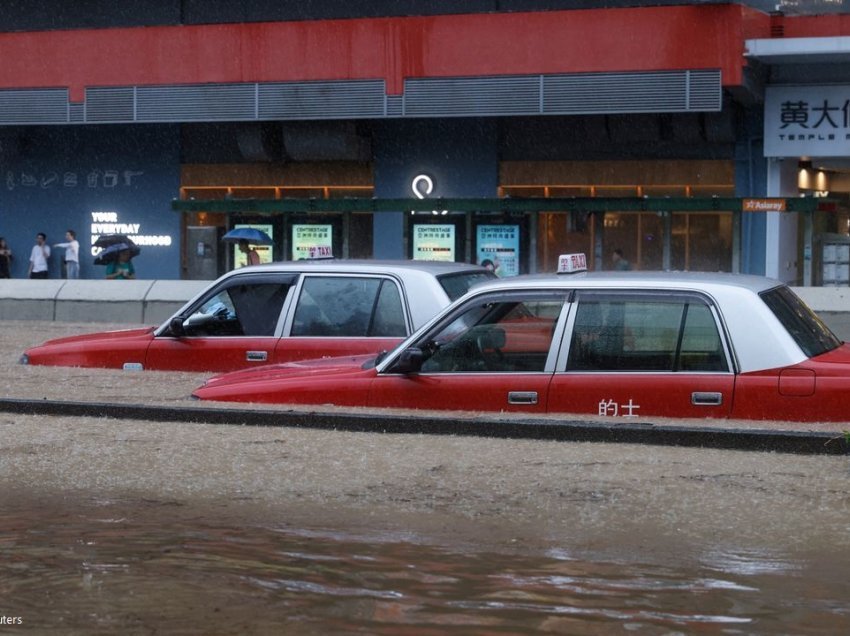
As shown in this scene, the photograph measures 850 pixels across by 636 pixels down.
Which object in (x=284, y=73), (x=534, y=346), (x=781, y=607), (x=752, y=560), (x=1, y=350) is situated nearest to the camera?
(x=781, y=607)

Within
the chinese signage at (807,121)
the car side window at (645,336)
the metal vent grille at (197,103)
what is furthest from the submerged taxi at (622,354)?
the metal vent grille at (197,103)

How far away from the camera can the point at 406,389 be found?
850 centimetres

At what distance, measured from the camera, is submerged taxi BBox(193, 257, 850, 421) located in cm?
776

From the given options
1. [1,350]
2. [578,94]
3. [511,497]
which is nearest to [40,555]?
[511,497]

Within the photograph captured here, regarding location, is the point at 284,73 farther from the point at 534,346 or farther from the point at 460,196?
the point at 534,346

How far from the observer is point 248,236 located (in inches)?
1152

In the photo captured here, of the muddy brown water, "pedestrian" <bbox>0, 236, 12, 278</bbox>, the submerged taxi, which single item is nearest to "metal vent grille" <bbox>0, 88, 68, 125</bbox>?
"pedestrian" <bbox>0, 236, 12, 278</bbox>

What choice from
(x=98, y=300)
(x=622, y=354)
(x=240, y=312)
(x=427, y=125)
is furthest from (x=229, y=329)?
(x=427, y=125)

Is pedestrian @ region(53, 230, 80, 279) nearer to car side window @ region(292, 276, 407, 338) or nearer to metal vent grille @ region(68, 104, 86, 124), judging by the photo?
metal vent grille @ region(68, 104, 86, 124)

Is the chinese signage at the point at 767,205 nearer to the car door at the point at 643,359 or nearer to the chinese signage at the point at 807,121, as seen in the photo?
the chinese signage at the point at 807,121

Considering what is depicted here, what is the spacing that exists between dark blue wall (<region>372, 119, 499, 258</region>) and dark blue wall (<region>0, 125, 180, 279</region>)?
503cm

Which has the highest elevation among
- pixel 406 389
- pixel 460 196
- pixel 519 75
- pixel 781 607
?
pixel 519 75

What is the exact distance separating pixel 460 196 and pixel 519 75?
3.77m

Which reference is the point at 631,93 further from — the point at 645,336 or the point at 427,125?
the point at 645,336
